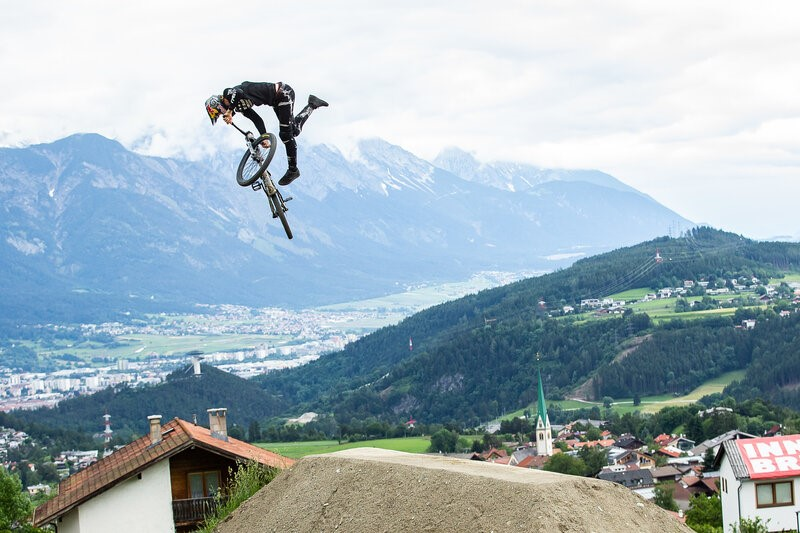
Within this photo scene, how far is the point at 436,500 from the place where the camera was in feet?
47.0

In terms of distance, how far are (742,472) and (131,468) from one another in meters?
20.9

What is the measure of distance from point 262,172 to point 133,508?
58.8 feet

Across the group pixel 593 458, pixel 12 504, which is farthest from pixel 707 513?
pixel 593 458

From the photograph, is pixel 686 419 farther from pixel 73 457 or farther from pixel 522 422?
pixel 73 457

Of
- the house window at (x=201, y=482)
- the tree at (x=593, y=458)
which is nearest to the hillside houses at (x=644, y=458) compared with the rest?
the tree at (x=593, y=458)

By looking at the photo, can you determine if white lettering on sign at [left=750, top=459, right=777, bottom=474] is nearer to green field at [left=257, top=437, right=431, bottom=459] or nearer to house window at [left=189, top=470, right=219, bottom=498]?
house window at [left=189, top=470, right=219, bottom=498]

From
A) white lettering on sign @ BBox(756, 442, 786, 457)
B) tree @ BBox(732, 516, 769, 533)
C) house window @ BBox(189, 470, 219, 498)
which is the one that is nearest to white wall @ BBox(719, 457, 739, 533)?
white lettering on sign @ BBox(756, 442, 786, 457)

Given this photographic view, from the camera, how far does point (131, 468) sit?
102ft

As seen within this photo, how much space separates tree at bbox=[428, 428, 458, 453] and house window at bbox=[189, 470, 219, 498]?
11688cm

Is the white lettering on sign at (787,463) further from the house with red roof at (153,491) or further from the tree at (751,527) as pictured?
the house with red roof at (153,491)

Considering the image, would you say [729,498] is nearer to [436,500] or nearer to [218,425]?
[218,425]

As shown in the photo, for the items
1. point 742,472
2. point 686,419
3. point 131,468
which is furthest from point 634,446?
point 131,468

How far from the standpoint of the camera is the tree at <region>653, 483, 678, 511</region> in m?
84.6

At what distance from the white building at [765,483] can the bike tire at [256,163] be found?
27.7m
